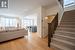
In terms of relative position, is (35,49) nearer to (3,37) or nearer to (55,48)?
Result: (55,48)

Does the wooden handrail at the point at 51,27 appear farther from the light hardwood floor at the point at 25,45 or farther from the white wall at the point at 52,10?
the white wall at the point at 52,10

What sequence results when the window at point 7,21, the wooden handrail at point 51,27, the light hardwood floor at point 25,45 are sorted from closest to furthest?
the light hardwood floor at point 25,45
the wooden handrail at point 51,27
the window at point 7,21

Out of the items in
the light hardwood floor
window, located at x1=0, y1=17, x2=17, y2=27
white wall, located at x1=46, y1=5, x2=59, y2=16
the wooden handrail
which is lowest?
the light hardwood floor

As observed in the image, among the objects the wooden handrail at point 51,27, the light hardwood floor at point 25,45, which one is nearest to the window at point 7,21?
the light hardwood floor at point 25,45

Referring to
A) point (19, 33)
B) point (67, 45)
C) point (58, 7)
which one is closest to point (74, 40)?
point (67, 45)

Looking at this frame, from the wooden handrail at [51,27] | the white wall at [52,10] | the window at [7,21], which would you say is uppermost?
the white wall at [52,10]

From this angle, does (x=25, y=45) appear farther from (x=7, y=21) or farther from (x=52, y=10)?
(x=7, y=21)

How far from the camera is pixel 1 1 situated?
3783mm

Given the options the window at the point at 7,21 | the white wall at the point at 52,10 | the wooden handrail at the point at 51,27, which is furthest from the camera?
the window at the point at 7,21

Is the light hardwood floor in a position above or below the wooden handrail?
below

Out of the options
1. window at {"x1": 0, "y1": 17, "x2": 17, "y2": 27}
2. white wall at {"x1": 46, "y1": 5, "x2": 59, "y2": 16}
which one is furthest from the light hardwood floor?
window at {"x1": 0, "y1": 17, "x2": 17, "y2": 27}

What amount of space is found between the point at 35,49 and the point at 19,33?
9.84 ft

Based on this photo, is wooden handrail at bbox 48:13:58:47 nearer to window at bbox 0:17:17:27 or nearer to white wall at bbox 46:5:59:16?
white wall at bbox 46:5:59:16

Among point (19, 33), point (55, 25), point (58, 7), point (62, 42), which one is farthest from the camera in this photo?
point (19, 33)
